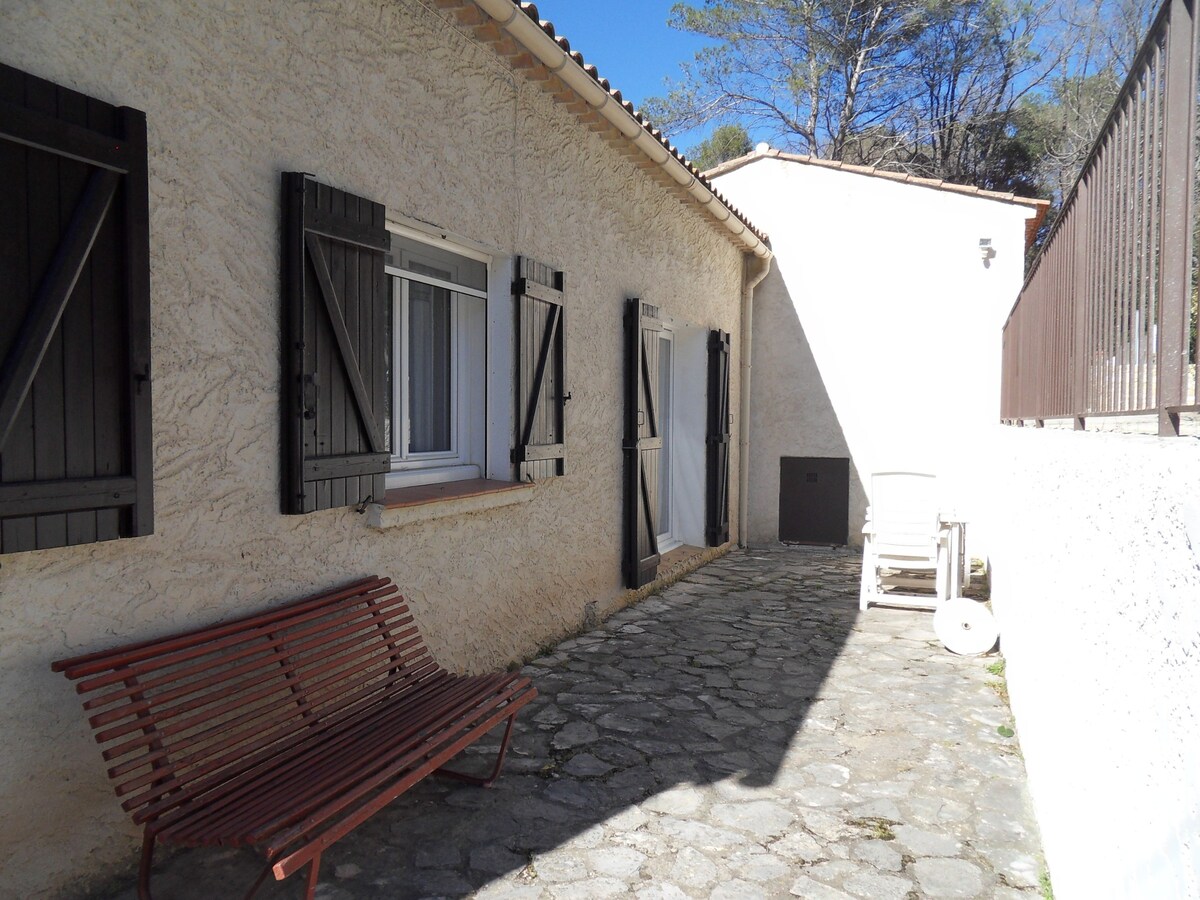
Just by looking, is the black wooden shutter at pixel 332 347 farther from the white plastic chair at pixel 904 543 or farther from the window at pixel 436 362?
the white plastic chair at pixel 904 543

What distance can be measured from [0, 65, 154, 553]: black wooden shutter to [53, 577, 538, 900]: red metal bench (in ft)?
1.51

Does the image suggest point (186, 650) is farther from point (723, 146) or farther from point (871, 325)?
point (723, 146)

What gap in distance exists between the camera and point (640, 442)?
630cm

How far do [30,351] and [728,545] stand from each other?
7490mm

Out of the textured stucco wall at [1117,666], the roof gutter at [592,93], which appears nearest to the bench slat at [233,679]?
the textured stucco wall at [1117,666]

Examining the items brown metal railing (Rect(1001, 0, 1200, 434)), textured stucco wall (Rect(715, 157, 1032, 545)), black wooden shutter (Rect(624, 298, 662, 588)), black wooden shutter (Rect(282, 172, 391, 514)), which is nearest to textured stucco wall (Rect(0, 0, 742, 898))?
black wooden shutter (Rect(282, 172, 391, 514))

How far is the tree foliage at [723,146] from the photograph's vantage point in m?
17.2

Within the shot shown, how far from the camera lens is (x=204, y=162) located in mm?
2762

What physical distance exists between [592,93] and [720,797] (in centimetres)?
386

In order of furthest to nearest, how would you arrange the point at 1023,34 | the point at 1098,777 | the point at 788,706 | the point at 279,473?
the point at 1023,34 < the point at 788,706 < the point at 279,473 < the point at 1098,777

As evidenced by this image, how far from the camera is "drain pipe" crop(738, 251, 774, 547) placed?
9.30 meters

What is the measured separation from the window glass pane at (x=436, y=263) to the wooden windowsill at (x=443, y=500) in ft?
3.69

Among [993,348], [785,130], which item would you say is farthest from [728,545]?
[785,130]

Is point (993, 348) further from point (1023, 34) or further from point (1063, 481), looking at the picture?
point (1023, 34)
